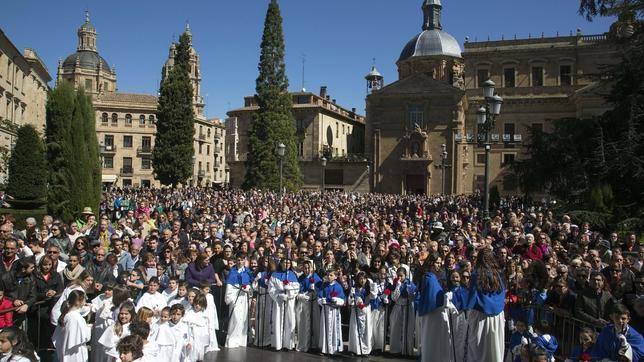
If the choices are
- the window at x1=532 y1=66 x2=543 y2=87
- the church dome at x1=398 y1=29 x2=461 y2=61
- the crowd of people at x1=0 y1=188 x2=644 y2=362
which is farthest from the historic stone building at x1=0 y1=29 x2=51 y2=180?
the window at x1=532 y1=66 x2=543 y2=87

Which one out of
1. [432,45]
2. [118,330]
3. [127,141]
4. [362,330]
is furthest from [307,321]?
[127,141]

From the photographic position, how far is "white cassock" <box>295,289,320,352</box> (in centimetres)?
936

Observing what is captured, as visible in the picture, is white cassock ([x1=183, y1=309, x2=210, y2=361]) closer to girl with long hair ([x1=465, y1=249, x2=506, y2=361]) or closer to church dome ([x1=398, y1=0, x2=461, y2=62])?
girl with long hair ([x1=465, y1=249, x2=506, y2=361])

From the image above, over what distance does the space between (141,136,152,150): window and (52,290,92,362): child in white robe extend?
66.1 meters

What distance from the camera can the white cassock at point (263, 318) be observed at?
31.4ft

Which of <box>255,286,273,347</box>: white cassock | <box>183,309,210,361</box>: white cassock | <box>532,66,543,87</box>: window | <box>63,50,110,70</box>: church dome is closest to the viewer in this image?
<box>183,309,210,361</box>: white cassock

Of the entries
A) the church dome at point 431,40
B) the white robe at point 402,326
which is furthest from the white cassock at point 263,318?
the church dome at point 431,40

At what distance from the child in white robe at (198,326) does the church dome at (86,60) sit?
293 feet

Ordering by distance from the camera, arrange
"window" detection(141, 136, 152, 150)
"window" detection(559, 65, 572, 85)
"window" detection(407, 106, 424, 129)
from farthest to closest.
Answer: "window" detection(141, 136, 152, 150) → "window" detection(559, 65, 572, 85) → "window" detection(407, 106, 424, 129)

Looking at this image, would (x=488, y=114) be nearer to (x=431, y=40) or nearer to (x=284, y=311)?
(x=284, y=311)

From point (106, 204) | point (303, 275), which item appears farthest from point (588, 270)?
point (106, 204)

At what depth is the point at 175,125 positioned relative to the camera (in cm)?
4597

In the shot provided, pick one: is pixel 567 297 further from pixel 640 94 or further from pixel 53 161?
pixel 53 161

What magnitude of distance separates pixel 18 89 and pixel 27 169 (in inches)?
731
